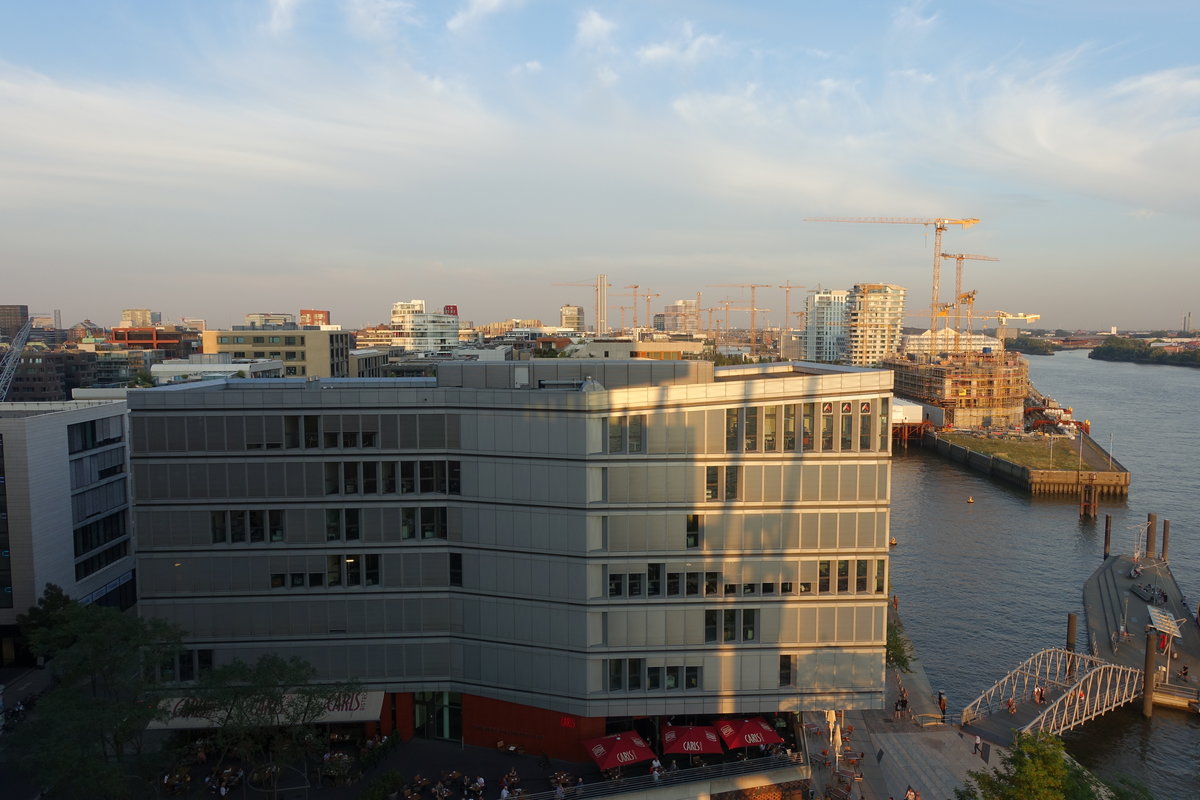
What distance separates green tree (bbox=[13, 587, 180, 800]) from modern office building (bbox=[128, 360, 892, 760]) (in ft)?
14.2

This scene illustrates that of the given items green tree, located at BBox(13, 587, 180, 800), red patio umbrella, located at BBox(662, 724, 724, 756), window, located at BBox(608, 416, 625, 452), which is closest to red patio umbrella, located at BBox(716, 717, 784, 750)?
red patio umbrella, located at BBox(662, 724, 724, 756)

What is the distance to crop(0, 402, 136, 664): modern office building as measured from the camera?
4000 centimetres

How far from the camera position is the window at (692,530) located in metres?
30.0

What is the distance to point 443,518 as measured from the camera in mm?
31234

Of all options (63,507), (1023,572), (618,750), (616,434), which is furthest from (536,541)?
(1023,572)

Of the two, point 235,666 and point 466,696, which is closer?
point 235,666

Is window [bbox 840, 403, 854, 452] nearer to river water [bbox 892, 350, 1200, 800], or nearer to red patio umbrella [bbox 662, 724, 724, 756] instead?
red patio umbrella [bbox 662, 724, 724, 756]

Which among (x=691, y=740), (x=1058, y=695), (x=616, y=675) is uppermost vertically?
(x=616, y=675)

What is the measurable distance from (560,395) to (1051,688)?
104ft

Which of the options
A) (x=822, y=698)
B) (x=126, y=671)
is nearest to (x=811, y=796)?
(x=822, y=698)

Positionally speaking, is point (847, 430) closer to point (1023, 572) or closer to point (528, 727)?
point (528, 727)

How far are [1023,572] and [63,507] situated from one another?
2589 inches

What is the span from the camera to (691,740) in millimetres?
29734

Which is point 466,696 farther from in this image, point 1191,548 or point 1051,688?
point 1191,548
